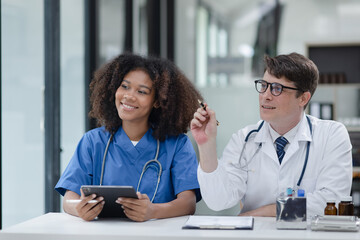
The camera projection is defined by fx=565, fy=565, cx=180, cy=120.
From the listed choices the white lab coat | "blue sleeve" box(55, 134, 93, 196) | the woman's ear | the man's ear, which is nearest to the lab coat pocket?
the white lab coat

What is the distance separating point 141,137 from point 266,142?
0.51 metres

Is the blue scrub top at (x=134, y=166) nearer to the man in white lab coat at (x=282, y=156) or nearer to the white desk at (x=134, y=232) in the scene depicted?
the man in white lab coat at (x=282, y=156)

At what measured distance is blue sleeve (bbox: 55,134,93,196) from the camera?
2158mm

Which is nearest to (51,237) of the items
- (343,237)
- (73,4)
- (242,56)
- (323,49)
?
(343,237)

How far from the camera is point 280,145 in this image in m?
2.20

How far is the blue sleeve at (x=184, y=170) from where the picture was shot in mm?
2186

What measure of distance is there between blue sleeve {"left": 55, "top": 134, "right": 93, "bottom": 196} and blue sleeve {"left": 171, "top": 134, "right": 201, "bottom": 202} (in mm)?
333

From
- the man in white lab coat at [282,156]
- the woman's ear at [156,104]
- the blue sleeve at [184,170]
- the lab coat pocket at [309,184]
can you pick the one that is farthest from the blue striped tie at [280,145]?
the woman's ear at [156,104]

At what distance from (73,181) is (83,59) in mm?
1919

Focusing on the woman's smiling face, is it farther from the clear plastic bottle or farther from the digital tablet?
the clear plastic bottle

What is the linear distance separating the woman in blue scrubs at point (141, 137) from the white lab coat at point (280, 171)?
15cm

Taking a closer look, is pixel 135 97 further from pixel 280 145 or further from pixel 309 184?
pixel 309 184

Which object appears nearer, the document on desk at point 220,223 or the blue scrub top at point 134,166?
the document on desk at point 220,223

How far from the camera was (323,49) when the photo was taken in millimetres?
4598
